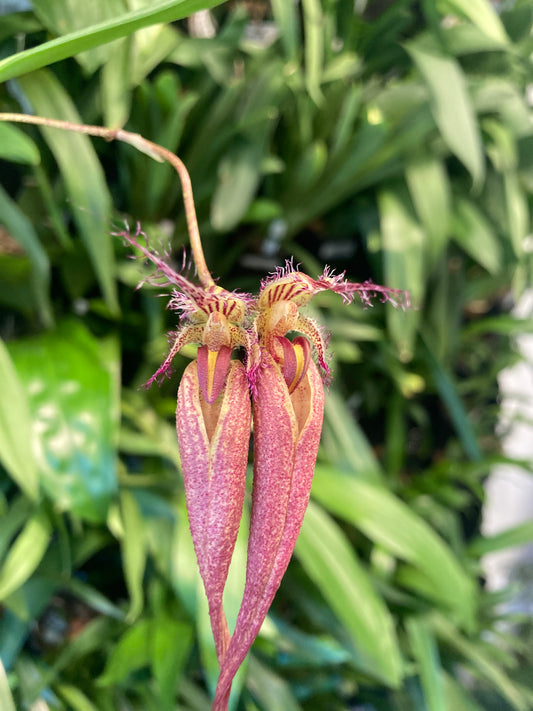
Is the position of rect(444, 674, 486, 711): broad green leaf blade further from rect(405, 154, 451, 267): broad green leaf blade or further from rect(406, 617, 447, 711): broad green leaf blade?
rect(405, 154, 451, 267): broad green leaf blade

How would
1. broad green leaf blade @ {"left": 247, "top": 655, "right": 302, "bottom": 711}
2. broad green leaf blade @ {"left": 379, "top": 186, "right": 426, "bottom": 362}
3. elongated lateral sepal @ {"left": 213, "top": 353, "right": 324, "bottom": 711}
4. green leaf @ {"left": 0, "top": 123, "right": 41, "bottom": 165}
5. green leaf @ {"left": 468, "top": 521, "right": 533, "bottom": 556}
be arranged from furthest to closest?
green leaf @ {"left": 468, "top": 521, "right": 533, "bottom": 556}, broad green leaf blade @ {"left": 379, "top": 186, "right": 426, "bottom": 362}, broad green leaf blade @ {"left": 247, "top": 655, "right": 302, "bottom": 711}, green leaf @ {"left": 0, "top": 123, "right": 41, "bottom": 165}, elongated lateral sepal @ {"left": 213, "top": 353, "right": 324, "bottom": 711}

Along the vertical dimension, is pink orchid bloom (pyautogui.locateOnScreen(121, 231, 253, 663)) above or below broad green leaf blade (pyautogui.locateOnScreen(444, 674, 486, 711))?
above

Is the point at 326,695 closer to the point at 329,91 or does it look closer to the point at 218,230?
the point at 218,230

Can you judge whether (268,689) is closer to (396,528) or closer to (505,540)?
(396,528)

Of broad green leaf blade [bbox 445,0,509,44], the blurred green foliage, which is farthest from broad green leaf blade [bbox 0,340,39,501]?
broad green leaf blade [bbox 445,0,509,44]

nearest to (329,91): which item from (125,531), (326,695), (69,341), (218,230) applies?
(218,230)

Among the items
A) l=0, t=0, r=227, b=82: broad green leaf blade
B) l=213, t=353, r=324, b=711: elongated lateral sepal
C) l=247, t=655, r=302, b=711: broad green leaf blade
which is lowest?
l=247, t=655, r=302, b=711: broad green leaf blade
